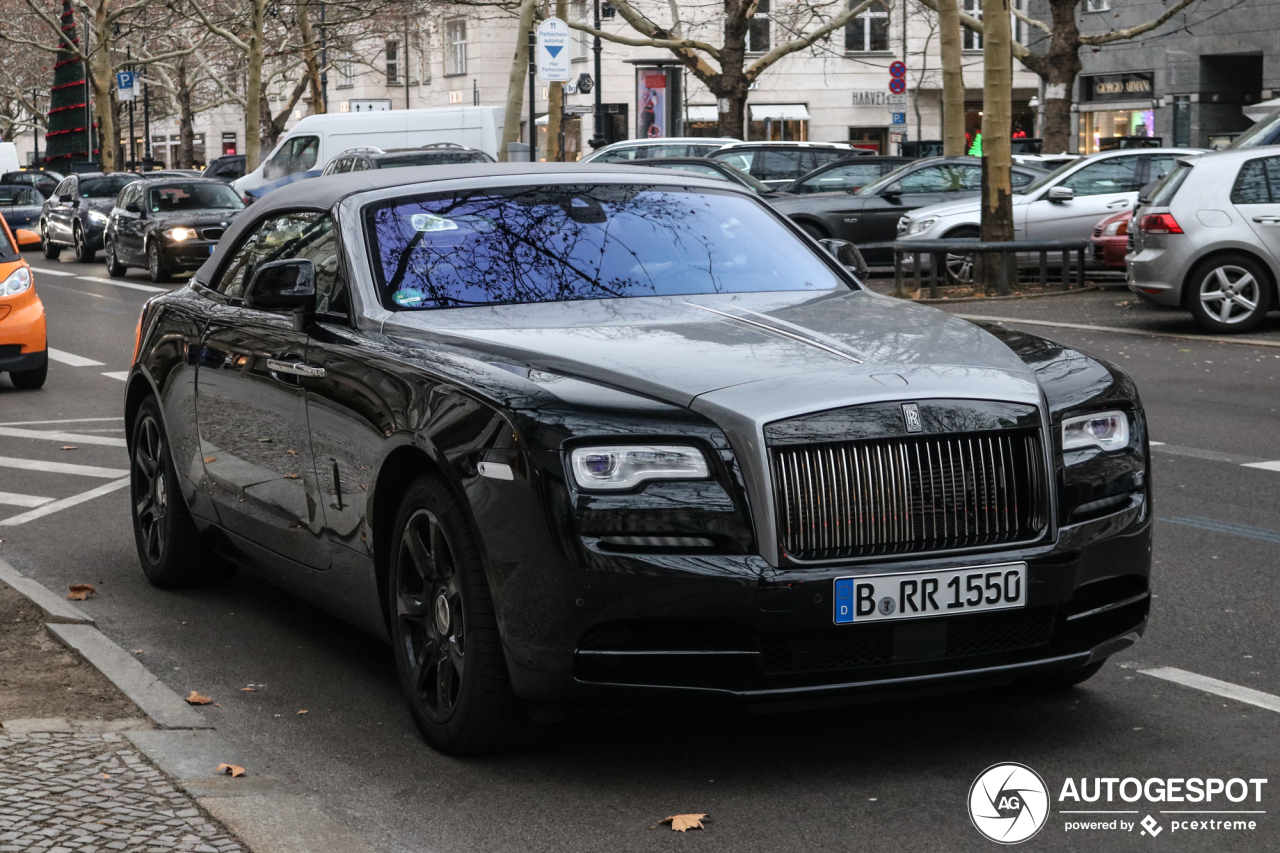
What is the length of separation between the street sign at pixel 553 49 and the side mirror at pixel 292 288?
24745 millimetres

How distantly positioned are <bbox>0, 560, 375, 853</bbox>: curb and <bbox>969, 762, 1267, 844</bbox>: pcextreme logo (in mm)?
1447

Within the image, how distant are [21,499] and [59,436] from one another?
8.38ft

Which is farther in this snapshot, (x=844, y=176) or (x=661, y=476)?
(x=844, y=176)

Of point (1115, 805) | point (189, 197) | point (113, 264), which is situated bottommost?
point (1115, 805)

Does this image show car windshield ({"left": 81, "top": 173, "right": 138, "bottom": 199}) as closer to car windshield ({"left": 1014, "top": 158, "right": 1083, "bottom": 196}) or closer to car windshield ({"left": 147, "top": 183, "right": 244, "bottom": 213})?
car windshield ({"left": 147, "top": 183, "right": 244, "bottom": 213})

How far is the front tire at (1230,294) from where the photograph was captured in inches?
638

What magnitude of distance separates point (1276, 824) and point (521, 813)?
171 centimetres

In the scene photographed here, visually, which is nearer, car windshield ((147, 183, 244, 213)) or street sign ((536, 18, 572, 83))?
car windshield ((147, 183, 244, 213))

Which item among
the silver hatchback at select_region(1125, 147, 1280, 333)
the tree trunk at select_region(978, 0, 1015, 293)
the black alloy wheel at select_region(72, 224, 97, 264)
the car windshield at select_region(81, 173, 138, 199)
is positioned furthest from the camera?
the car windshield at select_region(81, 173, 138, 199)

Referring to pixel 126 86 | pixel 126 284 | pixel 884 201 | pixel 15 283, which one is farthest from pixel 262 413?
pixel 126 86

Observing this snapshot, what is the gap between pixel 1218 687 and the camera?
5297 mm

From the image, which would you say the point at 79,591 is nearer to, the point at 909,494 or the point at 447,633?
the point at 447,633

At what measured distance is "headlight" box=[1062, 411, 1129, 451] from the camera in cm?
459

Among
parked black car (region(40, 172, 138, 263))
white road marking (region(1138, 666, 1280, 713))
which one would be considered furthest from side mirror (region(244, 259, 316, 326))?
parked black car (region(40, 172, 138, 263))
